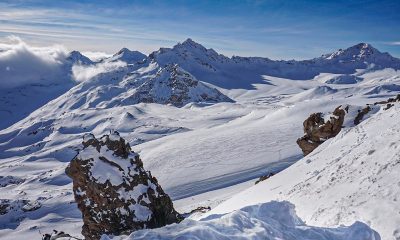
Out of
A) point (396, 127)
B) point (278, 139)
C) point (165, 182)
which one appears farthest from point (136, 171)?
point (278, 139)

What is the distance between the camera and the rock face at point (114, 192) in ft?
59.0

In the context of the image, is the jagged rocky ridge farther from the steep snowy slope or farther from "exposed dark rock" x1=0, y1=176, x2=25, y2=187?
"exposed dark rock" x1=0, y1=176, x2=25, y2=187

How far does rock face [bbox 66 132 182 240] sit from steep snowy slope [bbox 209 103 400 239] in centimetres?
426

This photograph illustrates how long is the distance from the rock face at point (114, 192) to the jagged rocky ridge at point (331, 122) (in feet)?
49.2

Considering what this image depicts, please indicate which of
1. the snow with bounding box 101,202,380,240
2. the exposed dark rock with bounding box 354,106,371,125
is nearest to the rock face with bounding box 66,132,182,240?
the snow with bounding box 101,202,380,240

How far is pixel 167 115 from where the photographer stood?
538 ft

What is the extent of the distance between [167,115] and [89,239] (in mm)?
145194

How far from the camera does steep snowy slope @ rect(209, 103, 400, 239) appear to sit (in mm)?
12617

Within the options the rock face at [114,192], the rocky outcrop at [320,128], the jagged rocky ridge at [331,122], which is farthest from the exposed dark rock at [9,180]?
the rock face at [114,192]

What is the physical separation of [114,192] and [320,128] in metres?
18.1

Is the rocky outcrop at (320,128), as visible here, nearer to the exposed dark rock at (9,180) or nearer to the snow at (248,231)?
the snow at (248,231)

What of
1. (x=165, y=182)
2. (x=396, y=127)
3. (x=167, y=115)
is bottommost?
(x=165, y=182)

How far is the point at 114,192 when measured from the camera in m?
18.2

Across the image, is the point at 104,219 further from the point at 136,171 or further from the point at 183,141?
the point at 183,141
